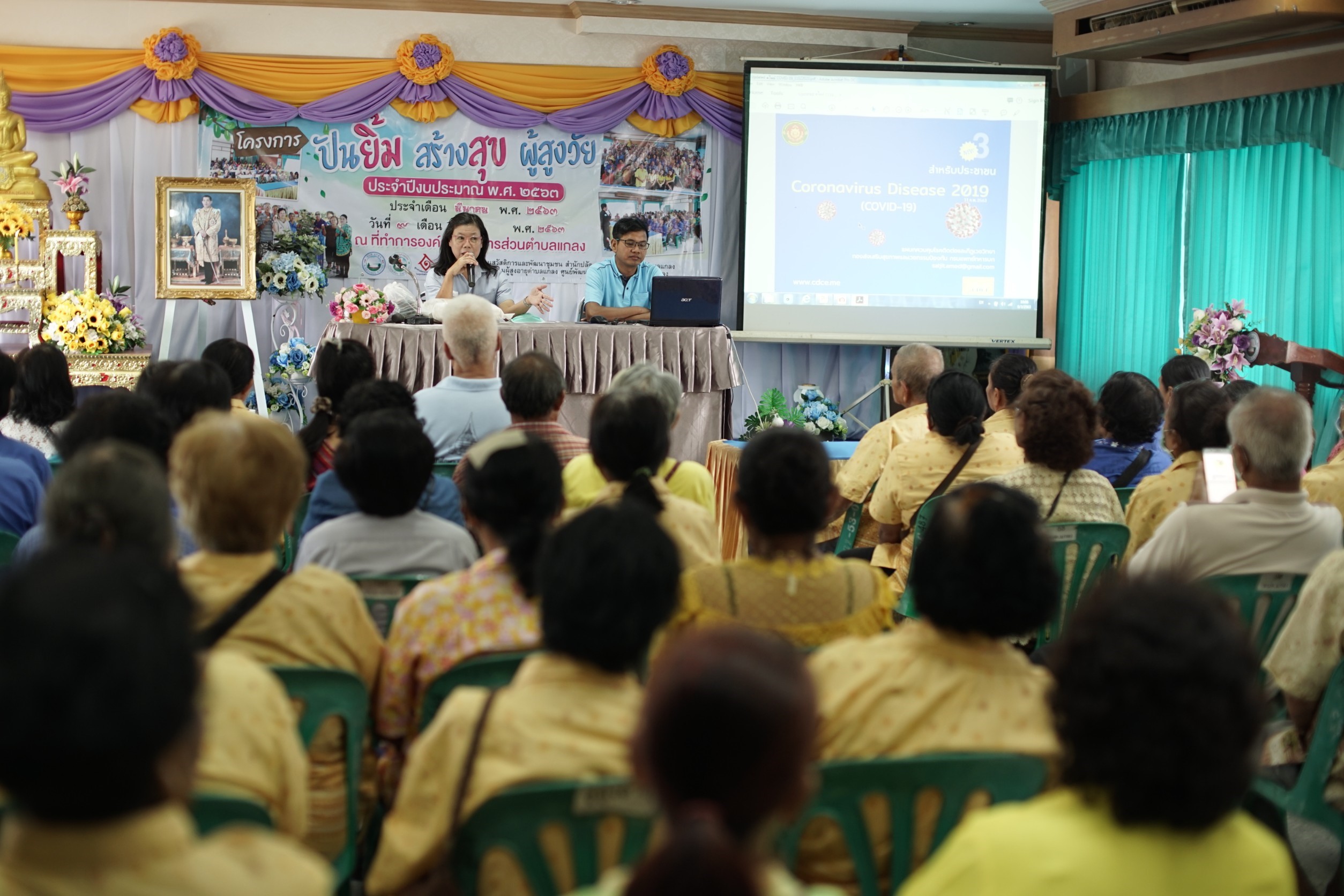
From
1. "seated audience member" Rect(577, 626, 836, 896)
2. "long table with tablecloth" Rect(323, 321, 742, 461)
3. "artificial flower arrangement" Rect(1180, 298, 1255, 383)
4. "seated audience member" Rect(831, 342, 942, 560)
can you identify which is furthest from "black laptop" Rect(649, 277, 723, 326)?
"seated audience member" Rect(577, 626, 836, 896)

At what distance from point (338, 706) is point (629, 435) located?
42.0 inches

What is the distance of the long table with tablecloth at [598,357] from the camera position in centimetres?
564

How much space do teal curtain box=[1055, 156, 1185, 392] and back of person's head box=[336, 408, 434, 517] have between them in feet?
18.6

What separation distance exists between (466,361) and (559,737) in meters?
2.82

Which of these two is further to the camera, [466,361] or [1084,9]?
[1084,9]

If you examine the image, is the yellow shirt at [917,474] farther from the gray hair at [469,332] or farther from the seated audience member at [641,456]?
the gray hair at [469,332]

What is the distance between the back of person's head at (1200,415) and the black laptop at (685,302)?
309cm

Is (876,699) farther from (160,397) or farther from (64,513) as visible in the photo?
(160,397)

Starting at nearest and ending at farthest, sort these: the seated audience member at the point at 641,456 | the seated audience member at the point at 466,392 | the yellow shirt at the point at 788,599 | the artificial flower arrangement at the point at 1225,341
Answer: the yellow shirt at the point at 788,599
the seated audience member at the point at 641,456
the seated audience member at the point at 466,392
the artificial flower arrangement at the point at 1225,341

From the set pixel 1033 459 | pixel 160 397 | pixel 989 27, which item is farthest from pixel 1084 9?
pixel 160 397

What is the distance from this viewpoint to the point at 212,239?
6.67 metres

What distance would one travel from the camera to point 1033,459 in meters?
3.12

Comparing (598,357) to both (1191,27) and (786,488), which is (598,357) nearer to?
(1191,27)

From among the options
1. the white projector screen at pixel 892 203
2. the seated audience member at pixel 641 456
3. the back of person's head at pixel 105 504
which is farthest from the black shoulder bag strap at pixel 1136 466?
the white projector screen at pixel 892 203
